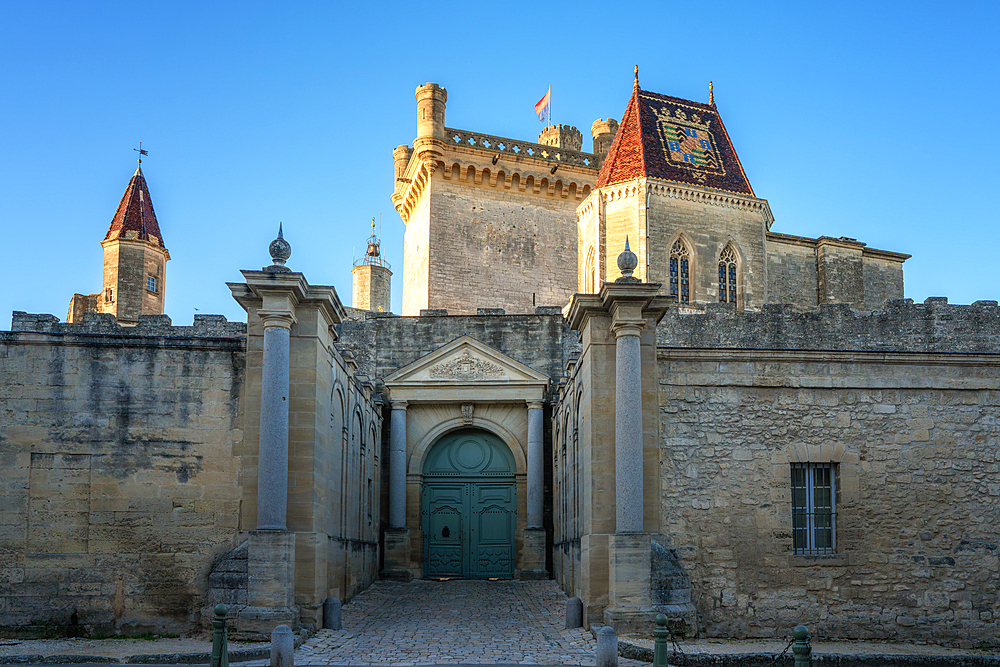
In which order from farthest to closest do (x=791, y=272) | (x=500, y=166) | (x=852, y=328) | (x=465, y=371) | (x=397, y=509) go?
(x=500, y=166) → (x=791, y=272) → (x=852, y=328) → (x=465, y=371) → (x=397, y=509)

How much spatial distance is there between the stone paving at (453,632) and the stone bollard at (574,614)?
14 centimetres

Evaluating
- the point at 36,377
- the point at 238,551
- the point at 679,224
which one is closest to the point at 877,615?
the point at 238,551

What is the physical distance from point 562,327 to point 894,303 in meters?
9.77

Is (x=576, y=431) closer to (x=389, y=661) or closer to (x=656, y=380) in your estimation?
(x=656, y=380)

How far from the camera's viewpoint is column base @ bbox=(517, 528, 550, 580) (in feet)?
67.2

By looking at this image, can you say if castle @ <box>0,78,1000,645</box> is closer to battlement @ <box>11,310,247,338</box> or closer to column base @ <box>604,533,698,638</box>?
column base @ <box>604,533,698,638</box>

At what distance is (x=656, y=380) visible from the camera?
11492 millimetres

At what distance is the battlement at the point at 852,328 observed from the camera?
25.5 metres

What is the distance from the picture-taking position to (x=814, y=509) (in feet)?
38.2

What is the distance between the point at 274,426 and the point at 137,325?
659 inches

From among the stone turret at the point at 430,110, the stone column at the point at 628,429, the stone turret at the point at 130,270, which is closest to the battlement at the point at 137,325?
the stone turret at the point at 130,270

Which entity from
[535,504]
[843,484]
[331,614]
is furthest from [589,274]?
[331,614]

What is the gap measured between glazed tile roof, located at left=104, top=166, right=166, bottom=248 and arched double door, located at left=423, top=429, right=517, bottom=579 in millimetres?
21030

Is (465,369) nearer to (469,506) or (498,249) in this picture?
(469,506)
